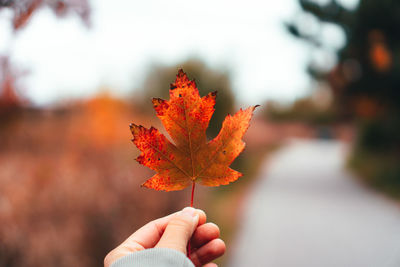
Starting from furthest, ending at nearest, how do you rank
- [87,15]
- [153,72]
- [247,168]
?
[247,168] < [153,72] < [87,15]

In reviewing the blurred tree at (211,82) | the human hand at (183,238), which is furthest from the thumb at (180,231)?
the blurred tree at (211,82)

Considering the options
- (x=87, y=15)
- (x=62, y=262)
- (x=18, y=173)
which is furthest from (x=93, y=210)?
(x=87, y=15)

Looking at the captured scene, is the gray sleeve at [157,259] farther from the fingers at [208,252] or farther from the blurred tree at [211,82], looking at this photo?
the blurred tree at [211,82]

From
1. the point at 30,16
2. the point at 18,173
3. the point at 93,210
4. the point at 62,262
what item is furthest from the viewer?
the point at 18,173

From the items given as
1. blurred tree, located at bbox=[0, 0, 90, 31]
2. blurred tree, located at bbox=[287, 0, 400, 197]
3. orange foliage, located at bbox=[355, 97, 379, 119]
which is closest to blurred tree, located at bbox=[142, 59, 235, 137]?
A: blurred tree, located at bbox=[287, 0, 400, 197]

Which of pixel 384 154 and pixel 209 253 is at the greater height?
pixel 384 154

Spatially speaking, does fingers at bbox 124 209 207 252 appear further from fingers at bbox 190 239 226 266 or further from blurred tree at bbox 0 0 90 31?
blurred tree at bbox 0 0 90 31

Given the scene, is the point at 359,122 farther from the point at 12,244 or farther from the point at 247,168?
the point at 12,244

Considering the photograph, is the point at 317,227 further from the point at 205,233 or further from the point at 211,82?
the point at 205,233
